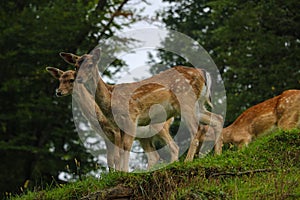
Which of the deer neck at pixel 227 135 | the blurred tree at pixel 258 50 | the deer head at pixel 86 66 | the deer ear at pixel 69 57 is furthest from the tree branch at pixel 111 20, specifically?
the deer head at pixel 86 66

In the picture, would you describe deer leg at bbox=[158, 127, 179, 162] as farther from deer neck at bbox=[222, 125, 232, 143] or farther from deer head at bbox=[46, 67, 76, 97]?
deer head at bbox=[46, 67, 76, 97]

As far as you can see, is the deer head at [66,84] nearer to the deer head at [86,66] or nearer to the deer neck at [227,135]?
the deer head at [86,66]

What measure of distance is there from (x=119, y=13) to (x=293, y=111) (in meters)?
10.5

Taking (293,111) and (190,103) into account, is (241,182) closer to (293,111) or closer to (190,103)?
(190,103)

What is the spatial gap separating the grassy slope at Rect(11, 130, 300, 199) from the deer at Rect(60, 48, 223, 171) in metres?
1.54

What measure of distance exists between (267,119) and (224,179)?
490 cm

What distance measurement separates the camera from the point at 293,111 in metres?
12.3

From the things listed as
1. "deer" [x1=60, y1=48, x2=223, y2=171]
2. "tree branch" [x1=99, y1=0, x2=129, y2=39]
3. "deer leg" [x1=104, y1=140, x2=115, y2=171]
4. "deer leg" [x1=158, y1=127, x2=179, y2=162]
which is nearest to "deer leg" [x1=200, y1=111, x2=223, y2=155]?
"deer" [x1=60, y1=48, x2=223, y2=171]

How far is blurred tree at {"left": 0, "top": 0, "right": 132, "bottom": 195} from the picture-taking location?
20141 millimetres

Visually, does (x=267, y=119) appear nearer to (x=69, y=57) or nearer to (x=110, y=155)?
(x=110, y=155)

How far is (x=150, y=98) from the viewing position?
431 inches

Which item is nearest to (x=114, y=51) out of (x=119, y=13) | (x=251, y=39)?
(x=119, y=13)

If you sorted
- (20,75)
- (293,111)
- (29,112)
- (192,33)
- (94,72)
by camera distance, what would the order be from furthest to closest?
1. (192,33)
2. (20,75)
3. (29,112)
4. (293,111)
5. (94,72)

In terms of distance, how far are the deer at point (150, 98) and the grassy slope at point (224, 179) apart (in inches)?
60.6
